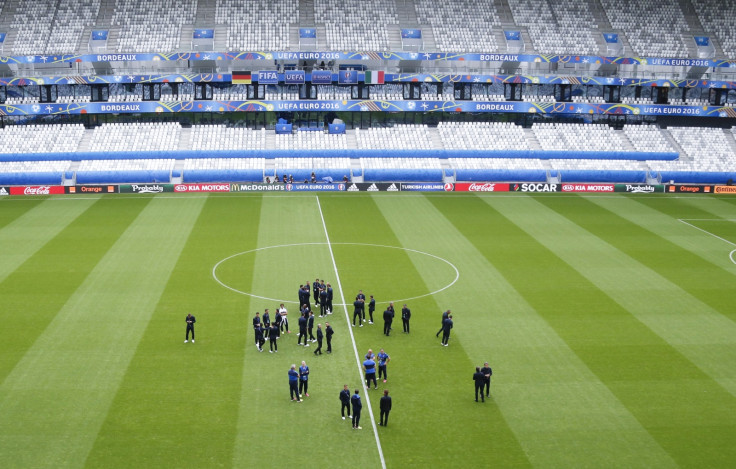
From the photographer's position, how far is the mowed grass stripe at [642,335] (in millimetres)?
20938

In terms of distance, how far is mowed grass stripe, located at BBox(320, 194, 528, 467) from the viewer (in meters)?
19.7

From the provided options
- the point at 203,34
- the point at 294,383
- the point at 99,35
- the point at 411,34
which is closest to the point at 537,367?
the point at 294,383

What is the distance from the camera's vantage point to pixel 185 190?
193 ft

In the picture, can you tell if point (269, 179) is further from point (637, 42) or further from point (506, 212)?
point (637, 42)

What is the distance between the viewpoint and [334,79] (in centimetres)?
6981

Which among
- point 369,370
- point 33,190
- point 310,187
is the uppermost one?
point 310,187

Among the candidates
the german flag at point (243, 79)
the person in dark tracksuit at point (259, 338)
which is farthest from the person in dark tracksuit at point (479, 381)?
A: the german flag at point (243, 79)

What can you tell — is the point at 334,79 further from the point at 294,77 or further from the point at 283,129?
the point at 283,129

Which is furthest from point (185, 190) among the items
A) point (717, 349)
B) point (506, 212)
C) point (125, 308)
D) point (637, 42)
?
point (637, 42)

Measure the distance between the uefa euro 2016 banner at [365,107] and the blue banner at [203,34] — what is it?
759 cm

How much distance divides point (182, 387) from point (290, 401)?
3496 millimetres

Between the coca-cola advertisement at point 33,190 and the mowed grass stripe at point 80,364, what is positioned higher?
the coca-cola advertisement at point 33,190

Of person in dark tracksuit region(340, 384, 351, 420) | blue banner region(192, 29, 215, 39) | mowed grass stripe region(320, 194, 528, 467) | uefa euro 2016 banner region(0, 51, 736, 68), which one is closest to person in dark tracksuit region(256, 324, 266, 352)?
mowed grass stripe region(320, 194, 528, 467)

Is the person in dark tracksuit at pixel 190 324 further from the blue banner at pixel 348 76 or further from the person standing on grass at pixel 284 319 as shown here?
the blue banner at pixel 348 76
